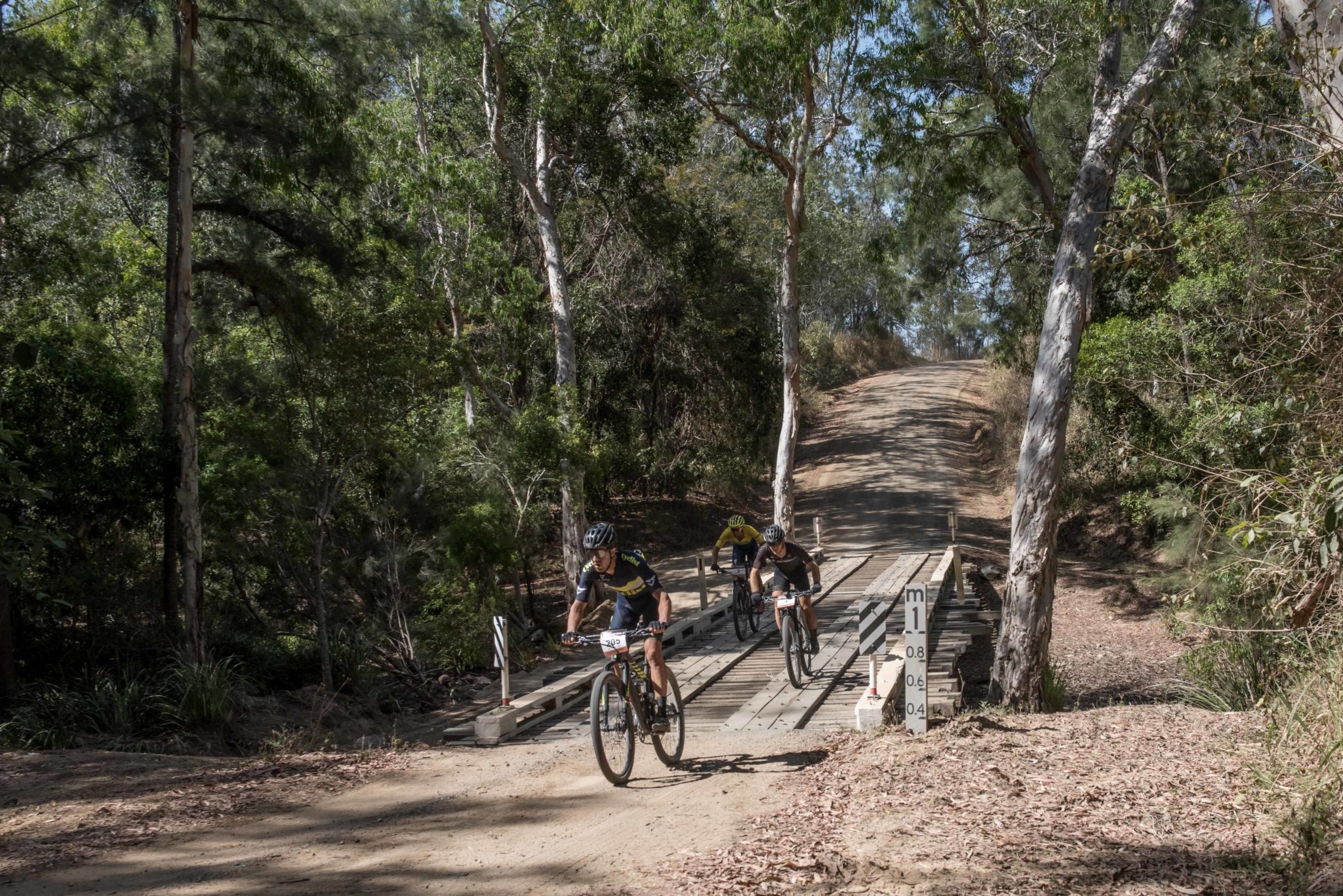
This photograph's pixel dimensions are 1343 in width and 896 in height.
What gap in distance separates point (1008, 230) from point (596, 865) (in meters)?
23.4

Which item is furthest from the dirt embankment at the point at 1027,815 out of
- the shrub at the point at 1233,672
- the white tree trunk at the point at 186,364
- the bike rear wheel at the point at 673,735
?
the white tree trunk at the point at 186,364

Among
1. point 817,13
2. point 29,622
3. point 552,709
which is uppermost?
point 817,13

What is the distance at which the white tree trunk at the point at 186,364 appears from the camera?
13.2 m

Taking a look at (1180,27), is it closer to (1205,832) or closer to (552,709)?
(1205,832)

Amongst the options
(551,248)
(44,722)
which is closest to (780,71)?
(551,248)

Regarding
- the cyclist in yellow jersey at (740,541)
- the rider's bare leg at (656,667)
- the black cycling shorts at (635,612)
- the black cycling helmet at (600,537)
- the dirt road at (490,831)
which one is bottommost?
the dirt road at (490,831)

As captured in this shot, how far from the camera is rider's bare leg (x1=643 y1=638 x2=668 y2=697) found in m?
7.97

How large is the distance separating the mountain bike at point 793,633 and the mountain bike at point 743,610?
10.2ft

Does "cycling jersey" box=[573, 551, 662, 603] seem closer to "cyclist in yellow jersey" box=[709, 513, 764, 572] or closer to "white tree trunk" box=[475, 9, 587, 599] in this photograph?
"cyclist in yellow jersey" box=[709, 513, 764, 572]

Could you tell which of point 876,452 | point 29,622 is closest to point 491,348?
point 29,622

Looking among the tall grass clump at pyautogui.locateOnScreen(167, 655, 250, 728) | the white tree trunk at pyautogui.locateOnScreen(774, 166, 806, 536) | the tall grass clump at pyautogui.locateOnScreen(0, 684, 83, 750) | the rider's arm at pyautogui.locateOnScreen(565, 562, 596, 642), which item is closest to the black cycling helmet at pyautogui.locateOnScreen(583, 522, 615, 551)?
the rider's arm at pyautogui.locateOnScreen(565, 562, 596, 642)

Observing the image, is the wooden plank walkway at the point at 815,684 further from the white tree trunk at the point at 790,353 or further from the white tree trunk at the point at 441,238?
the white tree trunk at the point at 441,238

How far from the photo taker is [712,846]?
19.6 feet

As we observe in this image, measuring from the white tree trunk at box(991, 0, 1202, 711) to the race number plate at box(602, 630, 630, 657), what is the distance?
183 inches
